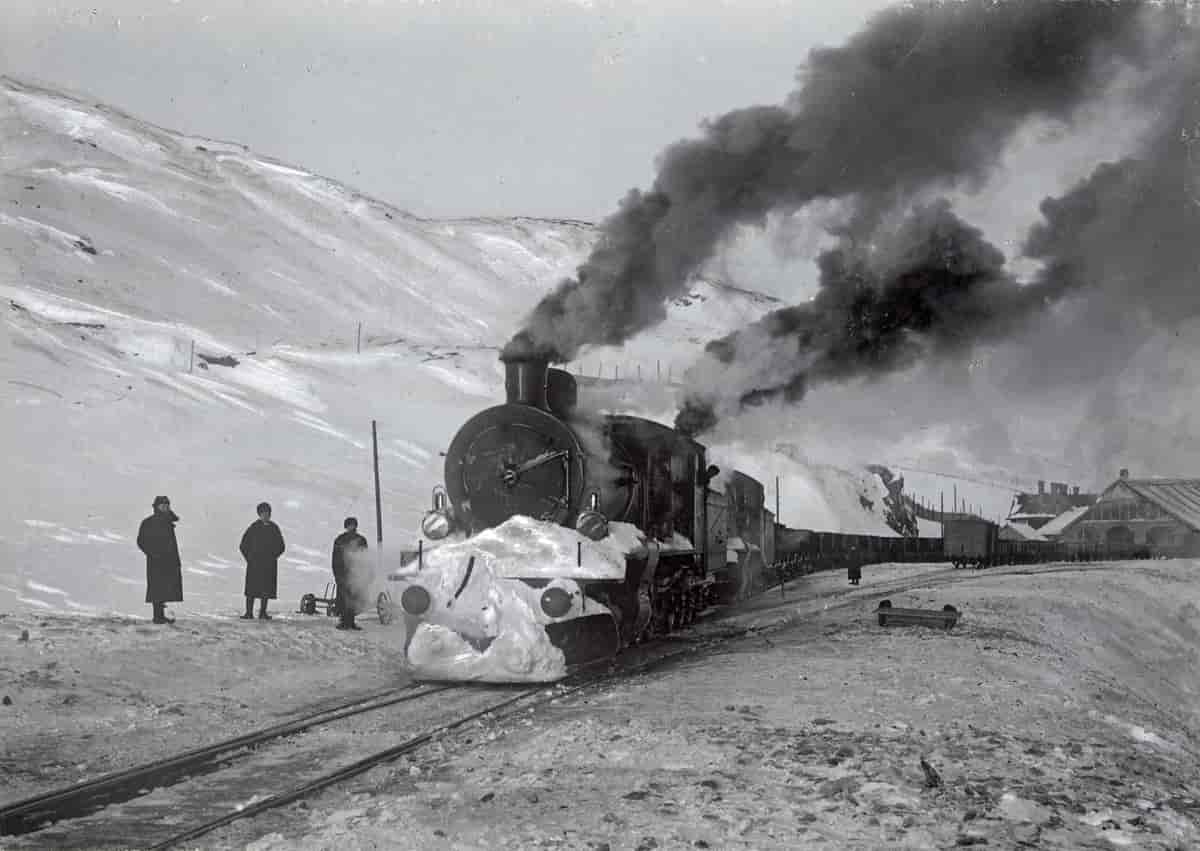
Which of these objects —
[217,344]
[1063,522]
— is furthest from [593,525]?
[1063,522]

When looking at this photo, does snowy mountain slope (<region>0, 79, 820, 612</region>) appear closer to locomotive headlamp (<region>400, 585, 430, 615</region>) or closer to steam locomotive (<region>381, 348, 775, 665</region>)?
steam locomotive (<region>381, 348, 775, 665</region>)

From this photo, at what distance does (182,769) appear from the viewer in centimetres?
821

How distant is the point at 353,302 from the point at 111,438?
317 ft

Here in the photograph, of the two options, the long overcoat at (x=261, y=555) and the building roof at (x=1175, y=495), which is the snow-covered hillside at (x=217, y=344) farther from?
the building roof at (x=1175, y=495)

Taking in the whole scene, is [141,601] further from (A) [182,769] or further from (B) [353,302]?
(B) [353,302]

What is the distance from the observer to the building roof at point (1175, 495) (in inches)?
2452

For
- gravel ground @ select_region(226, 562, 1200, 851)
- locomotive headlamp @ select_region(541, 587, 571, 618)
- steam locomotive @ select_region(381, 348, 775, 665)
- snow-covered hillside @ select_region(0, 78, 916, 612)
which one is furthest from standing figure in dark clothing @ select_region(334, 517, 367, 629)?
gravel ground @ select_region(226, 562, 1200, 851)

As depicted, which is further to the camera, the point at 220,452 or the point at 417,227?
the point at 417,227

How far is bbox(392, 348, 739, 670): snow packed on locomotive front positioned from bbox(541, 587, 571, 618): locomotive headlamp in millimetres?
15

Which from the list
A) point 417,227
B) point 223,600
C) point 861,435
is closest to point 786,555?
point 223,600

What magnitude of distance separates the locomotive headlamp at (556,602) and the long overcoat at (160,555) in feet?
20.0

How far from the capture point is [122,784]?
7.76 metres

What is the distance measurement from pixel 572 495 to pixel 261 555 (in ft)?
19.9

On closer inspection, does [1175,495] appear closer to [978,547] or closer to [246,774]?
[978,547]
